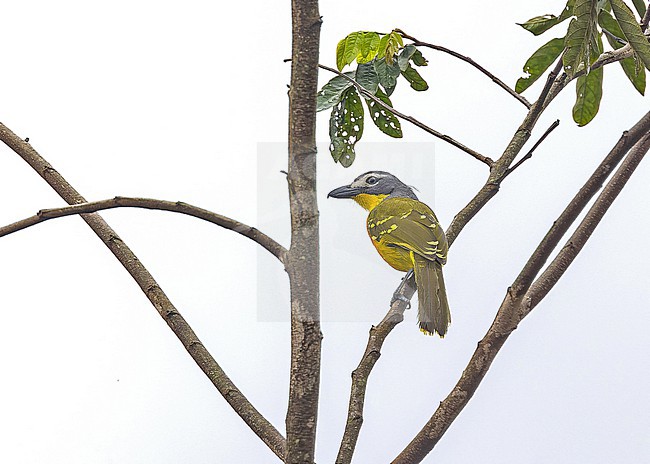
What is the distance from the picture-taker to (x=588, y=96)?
0.72m

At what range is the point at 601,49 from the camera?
2.25 feet

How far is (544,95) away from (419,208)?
0.14 meters

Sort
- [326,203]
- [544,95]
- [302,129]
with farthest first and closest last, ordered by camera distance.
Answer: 1. [326,203]
2. [544,95]
3. [302,129]

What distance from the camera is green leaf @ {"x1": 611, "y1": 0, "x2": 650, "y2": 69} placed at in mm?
523

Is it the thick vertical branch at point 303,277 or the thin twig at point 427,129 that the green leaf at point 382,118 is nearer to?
the thin twig at point 427,129

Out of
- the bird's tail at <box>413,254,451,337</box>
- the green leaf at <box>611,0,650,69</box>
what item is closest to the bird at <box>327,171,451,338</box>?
the bird's tail at <box>413,254,451,337</box>

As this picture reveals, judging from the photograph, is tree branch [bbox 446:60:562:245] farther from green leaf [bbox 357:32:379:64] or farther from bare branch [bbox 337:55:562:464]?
green leaf [bbox 357:32:379:64]

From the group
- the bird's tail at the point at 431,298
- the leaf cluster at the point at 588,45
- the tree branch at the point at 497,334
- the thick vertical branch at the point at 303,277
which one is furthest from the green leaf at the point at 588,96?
the thick vertical branch at the point at 303,277

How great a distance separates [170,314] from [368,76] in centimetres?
31

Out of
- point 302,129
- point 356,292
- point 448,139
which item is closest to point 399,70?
point 448,139

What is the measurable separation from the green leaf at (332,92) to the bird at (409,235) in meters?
0.08

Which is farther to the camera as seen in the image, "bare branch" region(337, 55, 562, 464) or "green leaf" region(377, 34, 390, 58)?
"green leaf" region(377, 34, 390, 58)

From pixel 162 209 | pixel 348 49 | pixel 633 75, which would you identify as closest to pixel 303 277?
pixel 162 209

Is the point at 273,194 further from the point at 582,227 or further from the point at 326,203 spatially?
the point at 582,227
